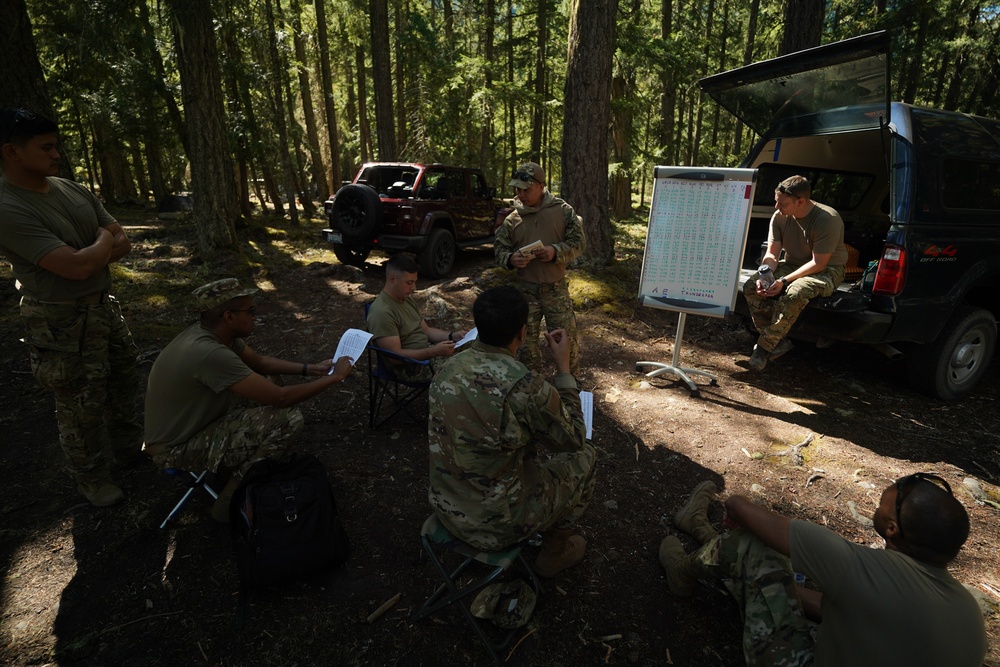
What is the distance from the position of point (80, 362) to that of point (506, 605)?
8.64 feet

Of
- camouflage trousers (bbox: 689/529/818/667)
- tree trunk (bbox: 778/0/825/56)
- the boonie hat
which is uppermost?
tree trunk (bbox: 778/0/825/56)

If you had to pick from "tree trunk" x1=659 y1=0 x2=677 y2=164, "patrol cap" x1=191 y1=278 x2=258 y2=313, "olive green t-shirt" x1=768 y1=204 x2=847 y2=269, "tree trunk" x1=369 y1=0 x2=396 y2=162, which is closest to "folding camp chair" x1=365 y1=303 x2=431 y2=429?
"patrol cap" x1=191 y1=278 x2=258 y2=313

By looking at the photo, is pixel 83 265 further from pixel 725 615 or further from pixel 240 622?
pixel 725 615

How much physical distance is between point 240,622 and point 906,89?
2054 centimetres

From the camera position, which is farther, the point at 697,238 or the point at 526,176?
the point at 697,238

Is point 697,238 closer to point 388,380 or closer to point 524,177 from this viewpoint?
point 524,177

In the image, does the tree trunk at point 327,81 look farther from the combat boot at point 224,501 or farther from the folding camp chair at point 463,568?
the folding camp chair at point 463,568

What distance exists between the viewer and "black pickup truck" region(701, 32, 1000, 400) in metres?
3.67

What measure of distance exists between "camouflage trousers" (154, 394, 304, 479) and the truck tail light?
163 inches

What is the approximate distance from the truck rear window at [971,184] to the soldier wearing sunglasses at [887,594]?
3452 mm

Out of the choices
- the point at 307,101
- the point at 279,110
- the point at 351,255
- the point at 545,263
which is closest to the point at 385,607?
the point at 545,263

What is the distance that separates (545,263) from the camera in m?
3.95

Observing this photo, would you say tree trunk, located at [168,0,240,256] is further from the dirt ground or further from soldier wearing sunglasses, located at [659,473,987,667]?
soldier wearing sunglasses, located at [659,473,987,667]

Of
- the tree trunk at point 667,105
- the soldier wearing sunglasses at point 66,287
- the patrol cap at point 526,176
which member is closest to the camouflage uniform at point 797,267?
the patrol cap at point 526,176
